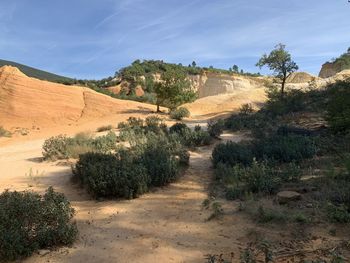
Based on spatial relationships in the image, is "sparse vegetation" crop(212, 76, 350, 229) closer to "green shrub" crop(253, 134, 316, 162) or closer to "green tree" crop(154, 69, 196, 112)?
"green shrub" crop(253, 134, 316, 162)

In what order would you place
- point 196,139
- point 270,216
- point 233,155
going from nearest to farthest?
point 270,216, point 233,155, point 196,139

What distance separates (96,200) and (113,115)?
674 inches

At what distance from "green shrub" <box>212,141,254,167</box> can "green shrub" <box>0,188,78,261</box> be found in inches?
153

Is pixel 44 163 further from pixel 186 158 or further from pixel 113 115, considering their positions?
pixel 113 115

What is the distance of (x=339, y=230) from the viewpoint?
4797 millimetres

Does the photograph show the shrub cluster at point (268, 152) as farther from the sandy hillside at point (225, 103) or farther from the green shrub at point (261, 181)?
the sandy hillside at point (225, 103)

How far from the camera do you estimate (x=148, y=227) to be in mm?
5375

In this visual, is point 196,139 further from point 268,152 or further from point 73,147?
point 73,147

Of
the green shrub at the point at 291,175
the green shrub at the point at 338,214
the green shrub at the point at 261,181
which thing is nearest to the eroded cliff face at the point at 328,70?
the green shrub at the point at 291,175

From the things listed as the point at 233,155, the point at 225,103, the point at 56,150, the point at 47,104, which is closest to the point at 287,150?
the point at 233,155

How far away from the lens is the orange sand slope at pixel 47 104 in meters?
22.9

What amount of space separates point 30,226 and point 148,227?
1477 mm

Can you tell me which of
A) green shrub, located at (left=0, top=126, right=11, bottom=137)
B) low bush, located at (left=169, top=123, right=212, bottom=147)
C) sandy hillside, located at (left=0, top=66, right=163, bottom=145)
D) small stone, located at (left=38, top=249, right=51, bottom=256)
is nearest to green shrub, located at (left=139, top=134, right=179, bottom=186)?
low bush, located at (left=169, top=123, right=212, bottom=147)

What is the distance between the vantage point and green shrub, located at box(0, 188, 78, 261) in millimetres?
4492
